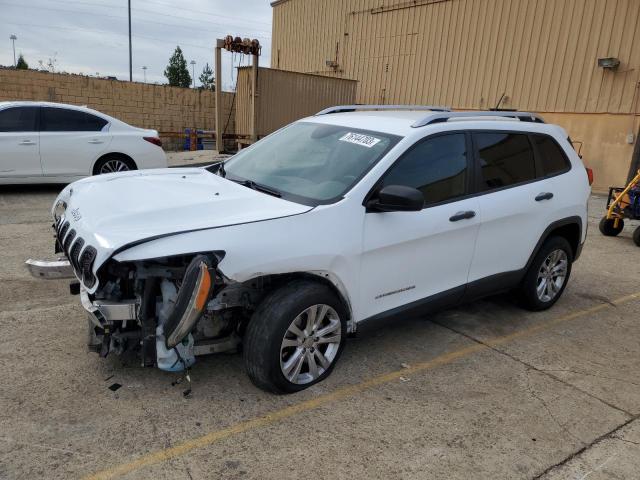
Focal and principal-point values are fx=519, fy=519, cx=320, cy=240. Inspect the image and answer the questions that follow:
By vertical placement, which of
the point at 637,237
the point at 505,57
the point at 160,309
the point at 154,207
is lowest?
the point at 637,237

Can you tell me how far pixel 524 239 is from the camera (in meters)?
4.45

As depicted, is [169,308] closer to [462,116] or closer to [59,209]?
[59,209]

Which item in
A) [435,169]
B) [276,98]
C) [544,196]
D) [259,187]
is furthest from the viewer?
[276,98]

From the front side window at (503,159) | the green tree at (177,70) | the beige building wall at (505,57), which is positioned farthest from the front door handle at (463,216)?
the green tree at (177,70)

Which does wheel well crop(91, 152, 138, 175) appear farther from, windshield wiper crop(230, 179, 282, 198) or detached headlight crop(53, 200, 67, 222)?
windshield wiper crop(230, 179, 282, 198)

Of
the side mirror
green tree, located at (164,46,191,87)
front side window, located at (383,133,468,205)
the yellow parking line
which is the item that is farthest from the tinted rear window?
green tree, located at (164,46,191,87)

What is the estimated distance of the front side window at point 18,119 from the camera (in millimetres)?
8328

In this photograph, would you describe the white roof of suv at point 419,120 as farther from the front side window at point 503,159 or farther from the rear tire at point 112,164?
the rear tire at point 112,164

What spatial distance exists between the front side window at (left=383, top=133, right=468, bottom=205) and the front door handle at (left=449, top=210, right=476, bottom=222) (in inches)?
5.4

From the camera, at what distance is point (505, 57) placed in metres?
14.9

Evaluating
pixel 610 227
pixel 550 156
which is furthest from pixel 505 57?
pixel 550 156

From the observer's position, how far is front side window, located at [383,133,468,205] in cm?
357

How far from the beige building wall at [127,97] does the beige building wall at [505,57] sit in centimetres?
566

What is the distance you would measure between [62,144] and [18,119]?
74 cm
